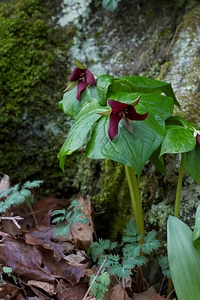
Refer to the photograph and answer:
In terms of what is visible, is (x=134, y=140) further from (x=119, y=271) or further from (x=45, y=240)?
(x=45, y=240)

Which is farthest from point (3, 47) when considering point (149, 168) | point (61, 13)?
point (149, 168)

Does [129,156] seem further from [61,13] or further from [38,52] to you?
[61,13]

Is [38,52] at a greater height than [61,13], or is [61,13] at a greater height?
[61,13]

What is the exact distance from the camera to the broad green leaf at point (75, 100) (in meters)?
1.55

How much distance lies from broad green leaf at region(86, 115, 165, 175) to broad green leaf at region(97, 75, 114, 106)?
0.10m

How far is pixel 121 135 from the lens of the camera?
1.30 metres

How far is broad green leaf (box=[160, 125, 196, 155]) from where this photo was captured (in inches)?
49.4

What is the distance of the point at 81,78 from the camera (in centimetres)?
159

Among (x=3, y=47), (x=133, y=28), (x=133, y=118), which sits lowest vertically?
(x=133, y=118)

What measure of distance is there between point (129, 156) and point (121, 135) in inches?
2.8

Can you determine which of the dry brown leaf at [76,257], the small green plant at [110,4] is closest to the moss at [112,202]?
the dry brown leaf at [76,257]

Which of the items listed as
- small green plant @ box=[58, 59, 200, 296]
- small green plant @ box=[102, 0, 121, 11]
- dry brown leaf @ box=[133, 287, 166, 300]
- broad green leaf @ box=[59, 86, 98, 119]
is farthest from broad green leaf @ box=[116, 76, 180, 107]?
small green plant @ box=[102, 0, 121, 11]

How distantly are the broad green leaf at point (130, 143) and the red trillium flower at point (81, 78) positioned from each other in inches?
10.0

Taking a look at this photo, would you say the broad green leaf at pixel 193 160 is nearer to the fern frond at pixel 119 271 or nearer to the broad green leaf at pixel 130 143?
the broad green leaf at pixel 130 143
